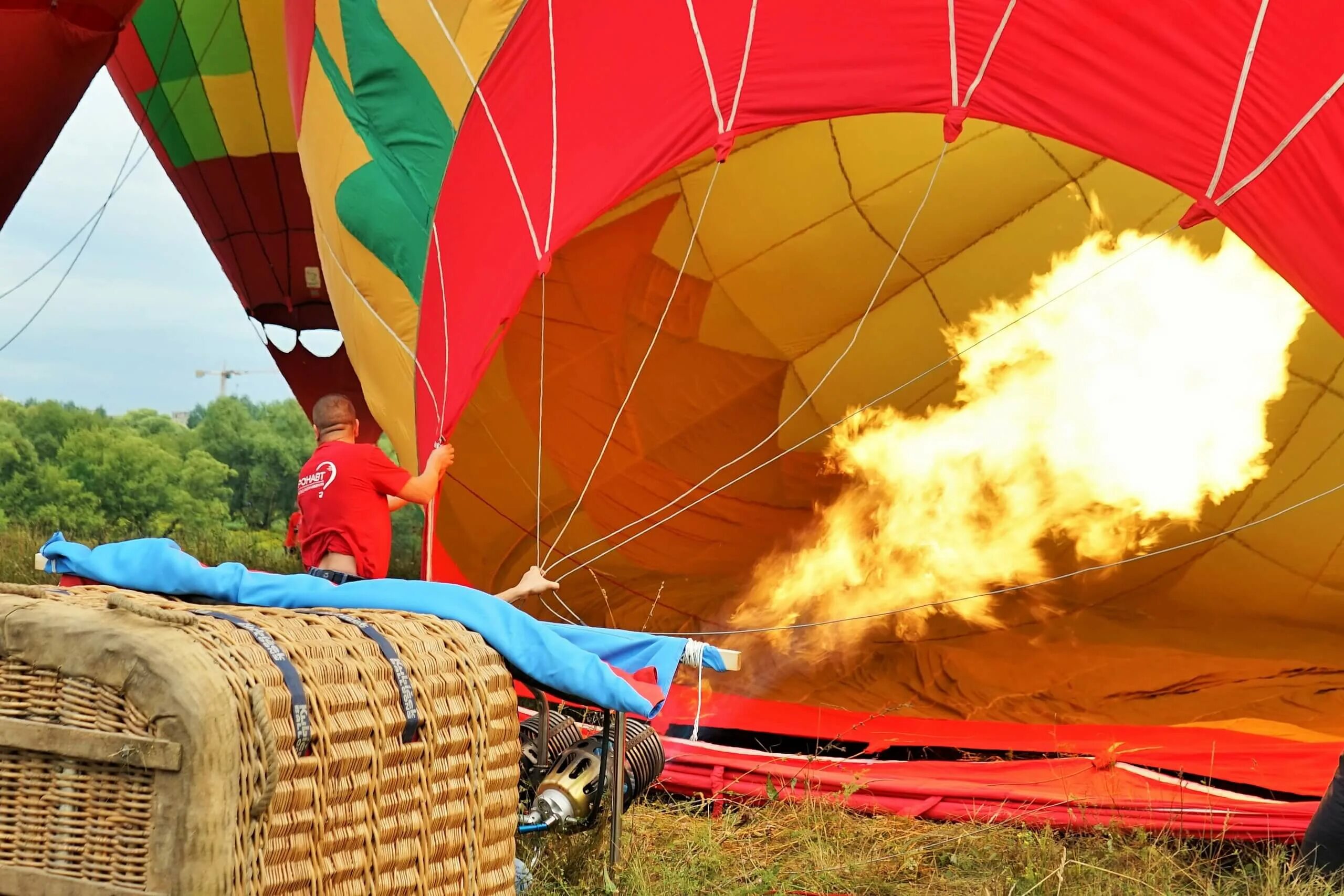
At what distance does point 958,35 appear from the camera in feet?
10.2

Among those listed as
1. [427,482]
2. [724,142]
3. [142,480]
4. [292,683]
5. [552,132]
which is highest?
[142,480]

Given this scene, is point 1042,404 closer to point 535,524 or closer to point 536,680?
point 535,524

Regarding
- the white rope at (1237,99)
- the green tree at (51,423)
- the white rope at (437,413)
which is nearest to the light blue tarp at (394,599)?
the white rope at (437,413)

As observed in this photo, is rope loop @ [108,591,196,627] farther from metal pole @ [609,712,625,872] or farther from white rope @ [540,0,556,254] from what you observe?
white rope @ [540,0,556,254]

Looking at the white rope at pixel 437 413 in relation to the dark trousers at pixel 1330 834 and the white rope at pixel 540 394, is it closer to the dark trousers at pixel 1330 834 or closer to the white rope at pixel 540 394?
the white rope at pixel 540 394

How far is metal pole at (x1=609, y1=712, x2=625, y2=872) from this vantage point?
89.7 inches

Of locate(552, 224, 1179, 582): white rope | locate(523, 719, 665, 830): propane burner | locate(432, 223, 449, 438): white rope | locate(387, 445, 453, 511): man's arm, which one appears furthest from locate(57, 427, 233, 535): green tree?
locate(523, 719, 665, 830): propane burner

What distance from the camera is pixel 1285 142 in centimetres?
279

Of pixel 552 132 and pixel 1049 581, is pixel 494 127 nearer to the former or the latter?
pixel 552 132

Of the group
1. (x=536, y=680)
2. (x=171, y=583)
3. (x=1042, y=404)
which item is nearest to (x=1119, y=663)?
(x=1042, y=404)

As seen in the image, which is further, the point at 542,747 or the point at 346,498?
the point at 346,498

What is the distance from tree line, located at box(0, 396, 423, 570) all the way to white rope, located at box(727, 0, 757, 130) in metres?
5.27

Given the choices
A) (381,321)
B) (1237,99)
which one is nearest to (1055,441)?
(1237,99)

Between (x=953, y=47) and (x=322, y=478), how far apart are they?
180 cm
